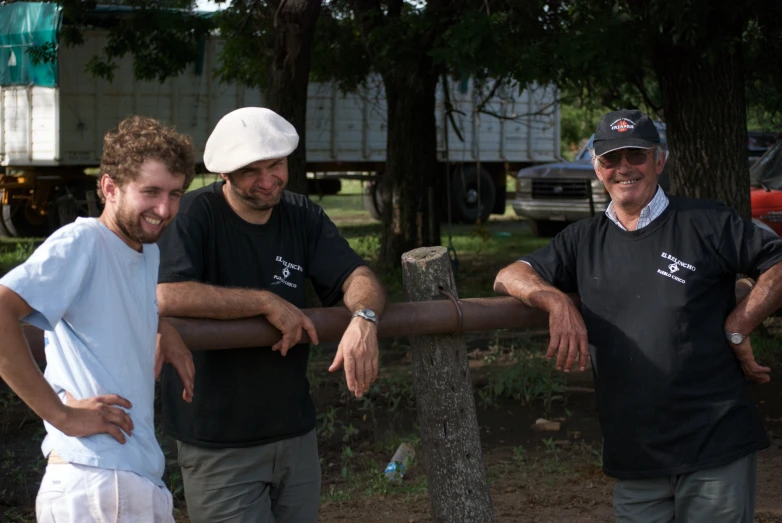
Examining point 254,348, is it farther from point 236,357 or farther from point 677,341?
point 677,341

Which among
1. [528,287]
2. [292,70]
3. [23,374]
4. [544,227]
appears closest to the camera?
[23,374]

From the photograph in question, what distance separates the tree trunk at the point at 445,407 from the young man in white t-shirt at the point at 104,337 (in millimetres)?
1167

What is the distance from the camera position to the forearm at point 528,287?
11.6 feet

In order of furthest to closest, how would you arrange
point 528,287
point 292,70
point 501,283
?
point 292,70 < point 501,283 < point 528,287

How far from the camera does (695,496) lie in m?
3.43

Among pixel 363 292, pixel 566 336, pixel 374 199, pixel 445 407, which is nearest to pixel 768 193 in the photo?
pixel 445 407

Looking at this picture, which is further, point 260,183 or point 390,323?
point 390,323

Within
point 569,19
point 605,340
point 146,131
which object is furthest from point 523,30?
point 146,131

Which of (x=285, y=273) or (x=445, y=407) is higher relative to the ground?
(x=285, y=273)

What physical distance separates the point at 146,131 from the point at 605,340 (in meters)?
1.62

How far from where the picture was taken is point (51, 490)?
2.60 metres

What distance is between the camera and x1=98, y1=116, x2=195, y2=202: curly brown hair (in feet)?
8.90

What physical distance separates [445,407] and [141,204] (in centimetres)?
149

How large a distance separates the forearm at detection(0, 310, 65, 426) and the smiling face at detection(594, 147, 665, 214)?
6.14ft
